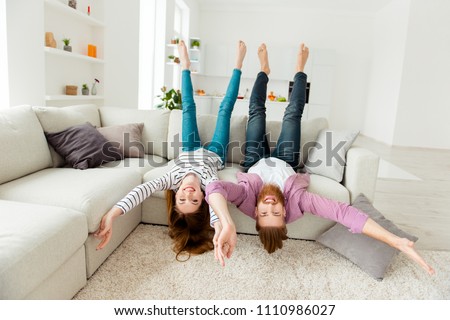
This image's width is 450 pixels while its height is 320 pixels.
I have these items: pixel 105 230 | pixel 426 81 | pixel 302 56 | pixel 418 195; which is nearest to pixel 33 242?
pixel 105 230

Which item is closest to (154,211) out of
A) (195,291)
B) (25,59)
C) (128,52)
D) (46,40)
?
(195,291)

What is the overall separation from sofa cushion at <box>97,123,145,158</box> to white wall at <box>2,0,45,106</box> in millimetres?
839

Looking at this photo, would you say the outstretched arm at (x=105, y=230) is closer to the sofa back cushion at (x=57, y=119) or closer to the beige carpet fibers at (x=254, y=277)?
the beige carpet fibers at (x=254, y=277)

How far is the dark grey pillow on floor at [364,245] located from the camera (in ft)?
6.10

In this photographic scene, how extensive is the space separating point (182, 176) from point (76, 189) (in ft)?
1.93

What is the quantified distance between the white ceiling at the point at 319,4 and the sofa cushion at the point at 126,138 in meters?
6.39

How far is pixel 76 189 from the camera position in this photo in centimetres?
174

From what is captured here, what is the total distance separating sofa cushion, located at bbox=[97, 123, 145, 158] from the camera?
2.61m

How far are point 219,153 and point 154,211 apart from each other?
2.11 ft

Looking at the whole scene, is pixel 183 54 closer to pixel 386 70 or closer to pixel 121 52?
pixel 121 52

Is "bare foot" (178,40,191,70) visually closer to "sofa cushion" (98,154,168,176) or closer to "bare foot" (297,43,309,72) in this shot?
"sofa cushion" (98,154,168,176)

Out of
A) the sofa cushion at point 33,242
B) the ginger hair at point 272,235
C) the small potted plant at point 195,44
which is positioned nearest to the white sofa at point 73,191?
the sofa cushion at point 33,242

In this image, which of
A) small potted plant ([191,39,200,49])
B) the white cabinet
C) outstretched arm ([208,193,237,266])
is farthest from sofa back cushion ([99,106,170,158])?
small potted plant ([191,39,200,49])

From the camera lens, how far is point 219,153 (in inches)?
103
